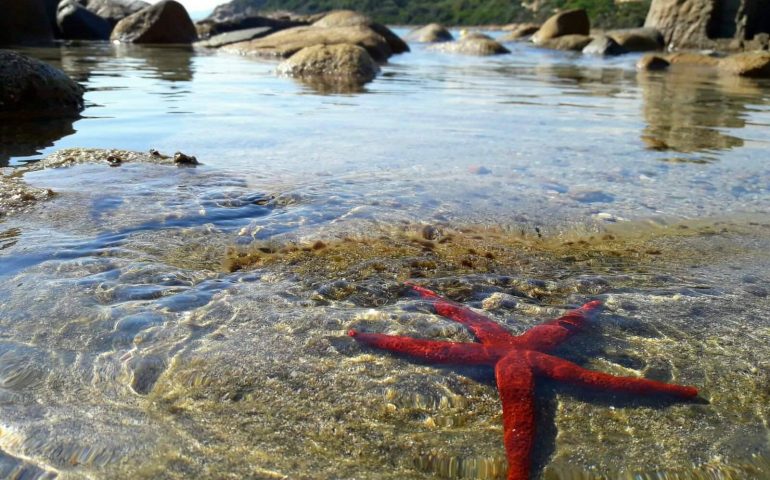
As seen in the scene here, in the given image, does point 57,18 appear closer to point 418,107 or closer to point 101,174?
point 418,107

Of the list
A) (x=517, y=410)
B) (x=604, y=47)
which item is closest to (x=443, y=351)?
(x=517, y=410)

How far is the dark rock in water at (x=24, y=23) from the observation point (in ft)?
58.5

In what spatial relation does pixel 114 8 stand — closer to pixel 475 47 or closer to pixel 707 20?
pixel 475 47

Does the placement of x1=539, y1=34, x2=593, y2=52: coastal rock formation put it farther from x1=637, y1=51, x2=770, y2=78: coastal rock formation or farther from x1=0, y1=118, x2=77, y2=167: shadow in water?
x1=0, y1=118, x2=77, y2=167: shadow in water

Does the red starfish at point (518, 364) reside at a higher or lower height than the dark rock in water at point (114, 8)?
lower

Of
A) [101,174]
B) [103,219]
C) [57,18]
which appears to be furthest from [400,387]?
[57,18]

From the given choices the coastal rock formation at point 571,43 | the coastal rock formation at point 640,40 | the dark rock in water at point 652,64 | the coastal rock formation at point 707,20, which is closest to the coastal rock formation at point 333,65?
the dark rock in water at point 652,64

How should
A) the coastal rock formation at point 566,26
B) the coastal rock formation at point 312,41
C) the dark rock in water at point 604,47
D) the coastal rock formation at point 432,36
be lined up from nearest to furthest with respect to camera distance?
the coastal rock formation at point 312,41
the dark rock in water at point 604,47
the coastal rock formation at point 566,26
the coastal rock formation at point 432,36

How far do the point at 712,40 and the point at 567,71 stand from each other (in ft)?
37.0

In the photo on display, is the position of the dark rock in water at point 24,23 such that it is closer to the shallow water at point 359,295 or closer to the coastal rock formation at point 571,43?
the shallow water at point 359,295

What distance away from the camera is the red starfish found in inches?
70.6

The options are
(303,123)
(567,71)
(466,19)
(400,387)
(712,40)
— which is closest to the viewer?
(400,387)

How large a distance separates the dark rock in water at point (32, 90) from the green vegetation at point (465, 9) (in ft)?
166

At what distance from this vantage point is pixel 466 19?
8094cm
